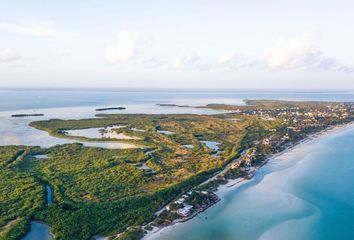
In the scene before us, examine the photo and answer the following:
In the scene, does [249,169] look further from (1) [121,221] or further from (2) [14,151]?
(2) [14,151]

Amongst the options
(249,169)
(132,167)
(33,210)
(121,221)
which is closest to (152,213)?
(121,221)

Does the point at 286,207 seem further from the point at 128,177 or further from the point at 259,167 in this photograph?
the point at 128,177

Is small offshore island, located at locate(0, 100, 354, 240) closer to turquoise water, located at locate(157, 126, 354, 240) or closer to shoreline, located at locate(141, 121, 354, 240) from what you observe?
shoreline, located at locate(141, 121, 354, 240)

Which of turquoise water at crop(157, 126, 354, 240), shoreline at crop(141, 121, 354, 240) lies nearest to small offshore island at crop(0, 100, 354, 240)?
shoreline at crop(141, 121, 354, 240)

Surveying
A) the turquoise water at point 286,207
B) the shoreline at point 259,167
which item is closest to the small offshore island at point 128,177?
the shoreline at point 259,167

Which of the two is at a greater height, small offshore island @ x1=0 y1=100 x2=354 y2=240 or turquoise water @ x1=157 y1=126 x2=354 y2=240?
small offshore island @ x1=0 y1=100 x2=354 y2=240

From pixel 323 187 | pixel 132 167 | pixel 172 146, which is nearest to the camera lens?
pixel 323 187

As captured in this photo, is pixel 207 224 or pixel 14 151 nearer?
pixel 207 224
